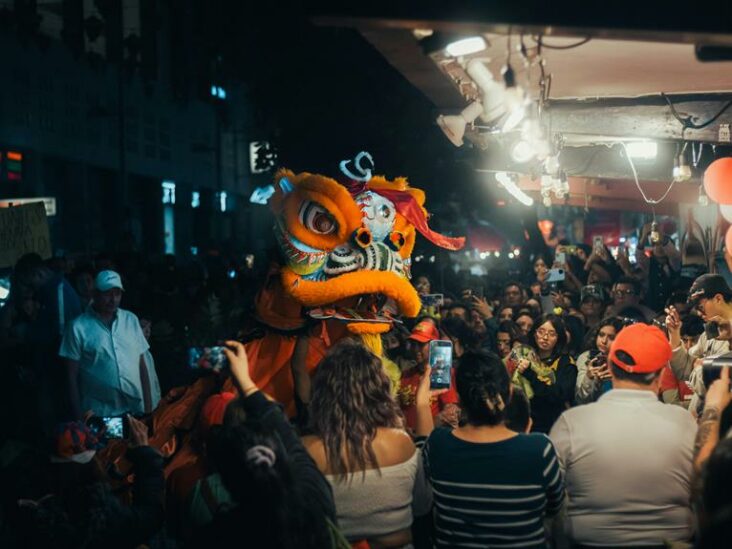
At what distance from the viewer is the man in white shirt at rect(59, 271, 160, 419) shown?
7906 millimetres

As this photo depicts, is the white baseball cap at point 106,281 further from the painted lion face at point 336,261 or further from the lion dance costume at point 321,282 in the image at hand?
the painted lion face at point 336,261

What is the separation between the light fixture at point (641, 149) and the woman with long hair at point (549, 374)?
4469 mm

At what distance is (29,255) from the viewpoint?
32.1 ft

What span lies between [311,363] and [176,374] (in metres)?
5.36

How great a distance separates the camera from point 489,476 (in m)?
4.22

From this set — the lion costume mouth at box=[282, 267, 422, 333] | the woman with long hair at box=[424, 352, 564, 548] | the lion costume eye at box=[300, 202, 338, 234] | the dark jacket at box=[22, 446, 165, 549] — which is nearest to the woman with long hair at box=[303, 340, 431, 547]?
the woman with long hair at box=[424, 352, 564, 548]

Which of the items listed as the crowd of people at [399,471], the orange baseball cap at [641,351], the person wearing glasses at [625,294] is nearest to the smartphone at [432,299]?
the crowd of people at [399,471]

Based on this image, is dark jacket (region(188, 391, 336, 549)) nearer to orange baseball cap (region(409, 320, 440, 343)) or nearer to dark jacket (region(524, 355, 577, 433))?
orange baseball cap (region(409, 320, 440, 343))

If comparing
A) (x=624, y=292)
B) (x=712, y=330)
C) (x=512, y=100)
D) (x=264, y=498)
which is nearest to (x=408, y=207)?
(x=512, y=100)

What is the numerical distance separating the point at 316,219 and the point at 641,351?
306 cm

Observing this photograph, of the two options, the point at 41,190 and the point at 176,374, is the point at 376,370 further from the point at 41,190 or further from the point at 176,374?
the point at 41,190

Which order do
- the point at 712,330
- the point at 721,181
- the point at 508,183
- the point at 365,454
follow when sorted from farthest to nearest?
1. the point at 508,183
2. the point at 721,181
3. the point at 712,330
4. the point at 365,454

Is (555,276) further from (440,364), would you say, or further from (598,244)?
(440,364)

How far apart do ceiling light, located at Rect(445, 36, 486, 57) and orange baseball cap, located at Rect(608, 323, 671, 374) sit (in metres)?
1.69
